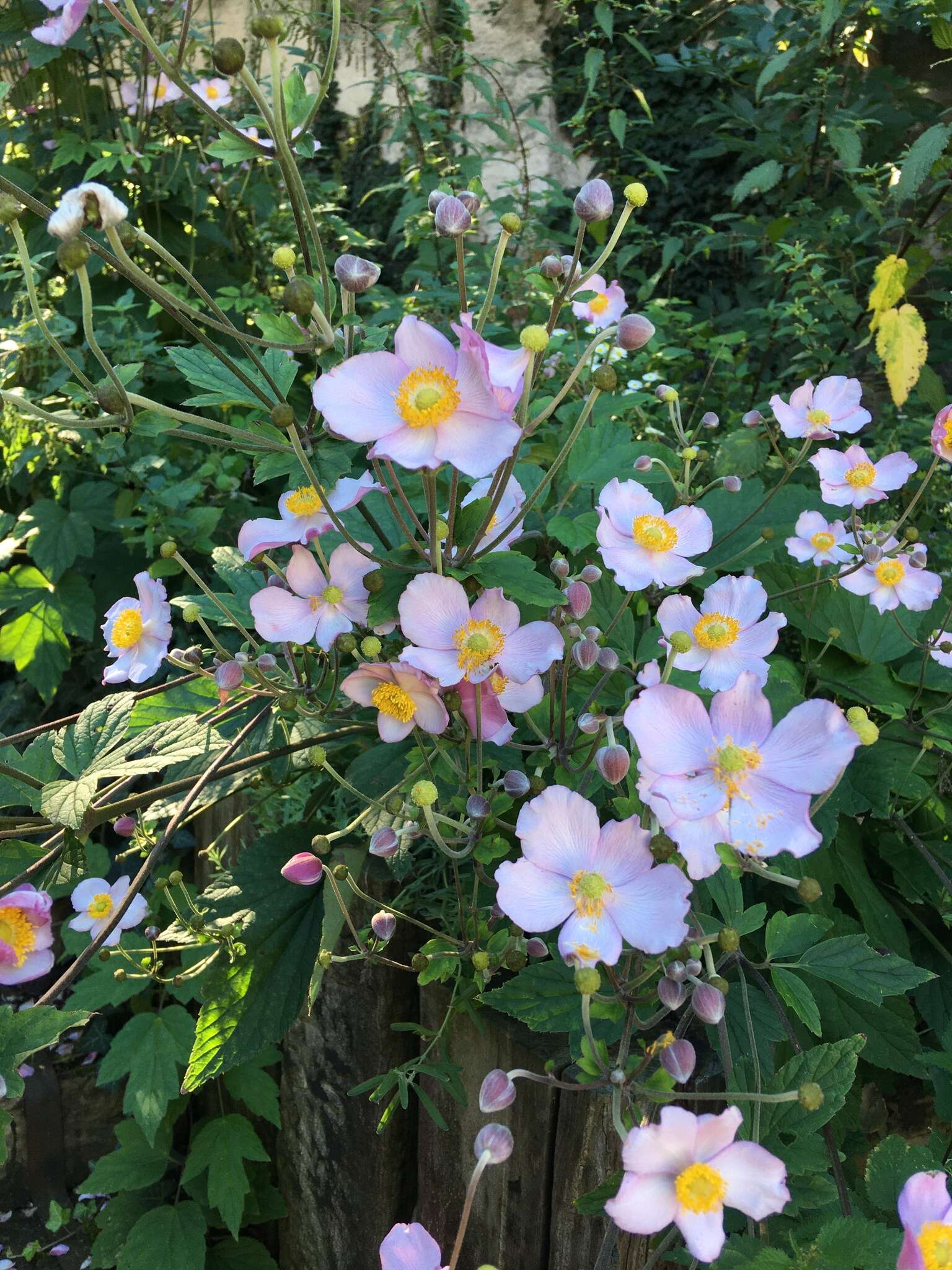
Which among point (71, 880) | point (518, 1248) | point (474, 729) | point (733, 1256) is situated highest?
point (474, 729)

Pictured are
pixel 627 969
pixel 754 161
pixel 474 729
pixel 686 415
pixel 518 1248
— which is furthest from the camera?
pixel 754 161

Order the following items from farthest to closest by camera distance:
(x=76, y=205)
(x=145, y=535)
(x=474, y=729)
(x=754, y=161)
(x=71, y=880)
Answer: (x=754, y=161), (x=145, y=535), (x=71, y=880), (x=474, y=729), (x=76, y=205)

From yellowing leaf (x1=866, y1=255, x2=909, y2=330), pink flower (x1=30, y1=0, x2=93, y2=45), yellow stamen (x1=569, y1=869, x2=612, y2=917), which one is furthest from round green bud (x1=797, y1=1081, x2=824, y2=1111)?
yellowing leaf (x1=866, y1=255, x2=909, y2=330)

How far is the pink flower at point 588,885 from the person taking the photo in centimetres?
58

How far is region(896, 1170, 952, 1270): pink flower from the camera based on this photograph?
553 mm

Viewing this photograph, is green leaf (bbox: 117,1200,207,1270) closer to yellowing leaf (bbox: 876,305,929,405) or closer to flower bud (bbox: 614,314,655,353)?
flower bud (bbox: 614,314,655,353)

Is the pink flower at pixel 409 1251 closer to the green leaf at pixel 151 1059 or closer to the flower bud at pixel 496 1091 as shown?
the flower bud at pixel 496 1091

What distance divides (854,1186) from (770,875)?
0.60 m

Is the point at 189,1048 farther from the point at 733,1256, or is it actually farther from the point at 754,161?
the point at 754,161

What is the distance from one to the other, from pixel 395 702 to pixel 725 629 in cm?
28

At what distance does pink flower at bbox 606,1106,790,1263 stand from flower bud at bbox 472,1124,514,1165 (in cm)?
9

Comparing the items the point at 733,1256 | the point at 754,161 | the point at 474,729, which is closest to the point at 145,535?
the point at 474,729

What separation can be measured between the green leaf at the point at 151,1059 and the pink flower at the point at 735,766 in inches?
46.4

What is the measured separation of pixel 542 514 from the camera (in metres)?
1.17
